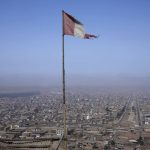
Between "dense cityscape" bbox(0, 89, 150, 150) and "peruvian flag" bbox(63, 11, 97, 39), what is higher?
"peruvian flag" bbox(63, 11, 97, 39)

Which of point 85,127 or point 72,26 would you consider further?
point 85,127

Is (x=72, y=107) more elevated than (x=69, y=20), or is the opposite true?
(x=69, y=20)

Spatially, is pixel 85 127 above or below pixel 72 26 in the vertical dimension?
below

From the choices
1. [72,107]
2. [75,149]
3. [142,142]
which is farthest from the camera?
[72,107]

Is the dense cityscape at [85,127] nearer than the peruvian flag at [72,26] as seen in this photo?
No

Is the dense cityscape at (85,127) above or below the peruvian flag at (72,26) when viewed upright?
below

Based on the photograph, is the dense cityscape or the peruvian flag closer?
the peruvian flag

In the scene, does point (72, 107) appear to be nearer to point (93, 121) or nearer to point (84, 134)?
point (93, 121)

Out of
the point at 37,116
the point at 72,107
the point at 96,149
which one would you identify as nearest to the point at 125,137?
the point at 96,149
